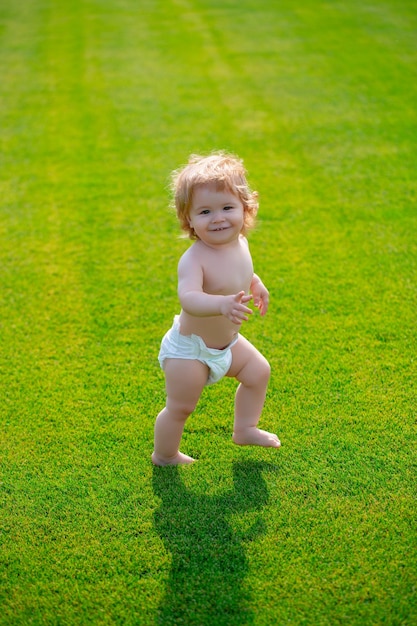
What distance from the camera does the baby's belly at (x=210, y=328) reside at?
2998 millimetres

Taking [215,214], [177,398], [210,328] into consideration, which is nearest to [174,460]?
[177,398]

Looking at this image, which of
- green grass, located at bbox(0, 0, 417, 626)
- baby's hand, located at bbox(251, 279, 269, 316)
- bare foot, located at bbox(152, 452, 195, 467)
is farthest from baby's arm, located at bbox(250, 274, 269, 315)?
bare foot, located at bbox(152, 452, 195, 467)

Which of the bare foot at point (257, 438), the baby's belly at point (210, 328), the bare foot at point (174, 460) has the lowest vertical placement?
the bare foot at point (174, 460)

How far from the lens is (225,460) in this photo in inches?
129

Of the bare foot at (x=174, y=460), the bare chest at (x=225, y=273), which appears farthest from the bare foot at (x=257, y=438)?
the bare chest at (x=225, y=273)

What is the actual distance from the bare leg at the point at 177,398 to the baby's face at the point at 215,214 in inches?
22.3

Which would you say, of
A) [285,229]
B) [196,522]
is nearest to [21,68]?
[285,229]

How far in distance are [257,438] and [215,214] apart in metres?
1.10

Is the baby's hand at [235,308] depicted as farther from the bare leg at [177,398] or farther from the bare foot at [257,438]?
the bare foot at [257,438]

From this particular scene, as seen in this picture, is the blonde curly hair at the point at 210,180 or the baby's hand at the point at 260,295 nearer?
the blonde curly hair at the point at 210,180

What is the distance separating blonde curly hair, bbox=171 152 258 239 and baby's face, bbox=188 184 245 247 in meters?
0.02

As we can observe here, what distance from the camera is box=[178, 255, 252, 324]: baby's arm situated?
266 cm

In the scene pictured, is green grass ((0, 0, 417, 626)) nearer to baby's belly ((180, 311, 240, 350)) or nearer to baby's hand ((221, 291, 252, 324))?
baby's belly ((180, 311, 240, 350))

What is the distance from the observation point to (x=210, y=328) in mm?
3010
